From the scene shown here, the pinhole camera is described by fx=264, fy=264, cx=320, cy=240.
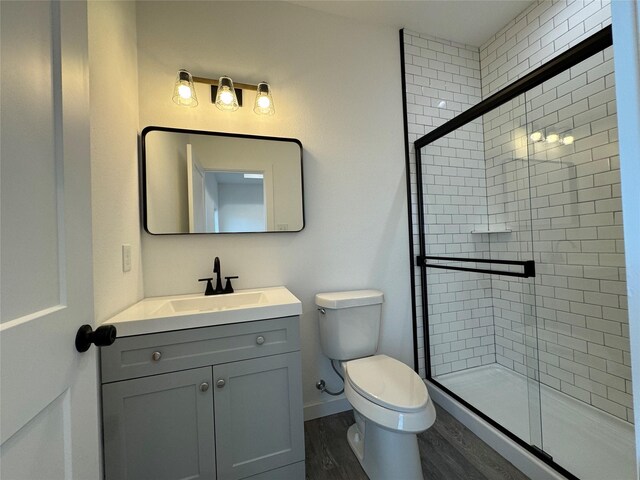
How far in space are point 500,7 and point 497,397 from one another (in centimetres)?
271

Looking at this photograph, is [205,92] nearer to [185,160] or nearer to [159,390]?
[185,160]

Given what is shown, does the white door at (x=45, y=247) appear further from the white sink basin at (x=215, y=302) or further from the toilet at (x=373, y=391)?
the toilet at (x=373, y=391)

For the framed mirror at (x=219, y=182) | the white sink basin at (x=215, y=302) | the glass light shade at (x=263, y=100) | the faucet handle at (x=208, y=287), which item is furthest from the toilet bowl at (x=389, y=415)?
the glass light shade at (x=263, y=100)

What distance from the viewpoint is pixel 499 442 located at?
1.43 metres

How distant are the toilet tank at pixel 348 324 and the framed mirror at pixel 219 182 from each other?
545 millimetres

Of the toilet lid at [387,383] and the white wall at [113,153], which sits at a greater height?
the white wall at [113,153]

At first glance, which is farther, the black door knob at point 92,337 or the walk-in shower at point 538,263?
the walk-in shower at point 538,263

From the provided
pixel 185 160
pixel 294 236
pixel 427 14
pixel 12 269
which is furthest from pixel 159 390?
pixel 427 14

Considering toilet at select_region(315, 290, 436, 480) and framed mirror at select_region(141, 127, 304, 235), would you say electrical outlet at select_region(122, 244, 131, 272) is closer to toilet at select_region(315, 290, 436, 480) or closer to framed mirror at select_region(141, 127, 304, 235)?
framed mirror at select_region(141, 127, 304, 235)

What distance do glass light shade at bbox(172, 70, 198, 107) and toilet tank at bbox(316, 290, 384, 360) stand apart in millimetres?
1387

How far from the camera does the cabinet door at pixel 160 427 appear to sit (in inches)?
39.9

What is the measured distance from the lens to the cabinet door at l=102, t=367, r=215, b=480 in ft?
3.33

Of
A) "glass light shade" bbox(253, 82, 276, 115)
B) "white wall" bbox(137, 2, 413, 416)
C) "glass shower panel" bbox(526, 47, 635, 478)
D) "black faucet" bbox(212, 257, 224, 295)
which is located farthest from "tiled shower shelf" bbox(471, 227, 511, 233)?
"black faucet" bbox(212, 257, 224, 295)

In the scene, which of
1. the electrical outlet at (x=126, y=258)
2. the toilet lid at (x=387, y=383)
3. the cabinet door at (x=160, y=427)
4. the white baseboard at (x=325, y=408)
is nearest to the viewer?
the cabinet door at (x=160, y=427)
